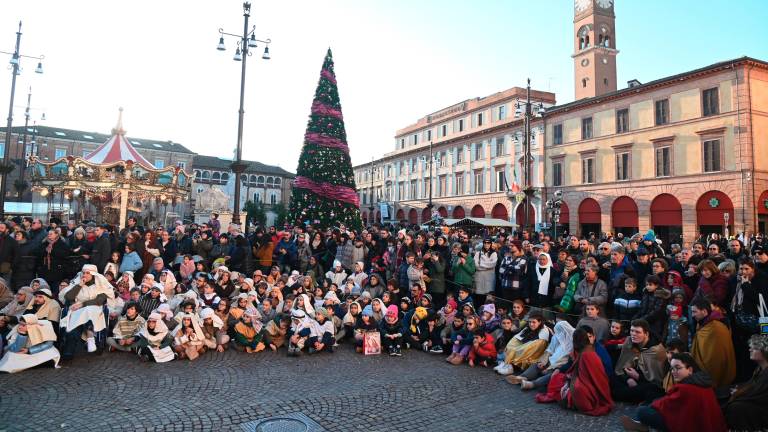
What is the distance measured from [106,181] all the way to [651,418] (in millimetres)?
19735

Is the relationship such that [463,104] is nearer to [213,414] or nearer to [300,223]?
[300,223]

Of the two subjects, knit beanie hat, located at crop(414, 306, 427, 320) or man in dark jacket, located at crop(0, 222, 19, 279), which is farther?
man in dark jacket, located at crop(0, 222, 19, 279)

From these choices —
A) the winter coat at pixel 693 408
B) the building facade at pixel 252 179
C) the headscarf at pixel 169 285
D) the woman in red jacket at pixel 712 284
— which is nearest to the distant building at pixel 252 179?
the building facade at pixel 252 179

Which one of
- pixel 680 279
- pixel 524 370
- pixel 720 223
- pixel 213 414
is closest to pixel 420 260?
pixel 524 370

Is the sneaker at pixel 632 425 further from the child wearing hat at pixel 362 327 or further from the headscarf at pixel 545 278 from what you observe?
the child wearing hat at pixel 362 327

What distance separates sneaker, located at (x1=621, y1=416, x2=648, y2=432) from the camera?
494 cm

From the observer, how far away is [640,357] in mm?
5945

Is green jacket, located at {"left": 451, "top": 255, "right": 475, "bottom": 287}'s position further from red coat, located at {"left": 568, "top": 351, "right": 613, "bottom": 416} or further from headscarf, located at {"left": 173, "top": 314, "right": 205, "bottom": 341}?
headscarf, located at {"left": 173, "top": 314, "right": 205, "bottom": 341}

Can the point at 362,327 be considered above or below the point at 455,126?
below

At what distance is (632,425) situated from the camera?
4.98 m

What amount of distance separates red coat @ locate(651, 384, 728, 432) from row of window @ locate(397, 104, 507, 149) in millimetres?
44387

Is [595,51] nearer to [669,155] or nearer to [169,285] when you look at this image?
[669,155]

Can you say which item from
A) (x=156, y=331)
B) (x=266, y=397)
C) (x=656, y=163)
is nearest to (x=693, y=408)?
(x=266, y=397)

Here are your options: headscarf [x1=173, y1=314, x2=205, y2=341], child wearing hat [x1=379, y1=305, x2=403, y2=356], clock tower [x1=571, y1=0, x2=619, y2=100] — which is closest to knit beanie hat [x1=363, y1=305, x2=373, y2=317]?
child wearing hat [x1=379, y1=305, x2=403, y2=356]
